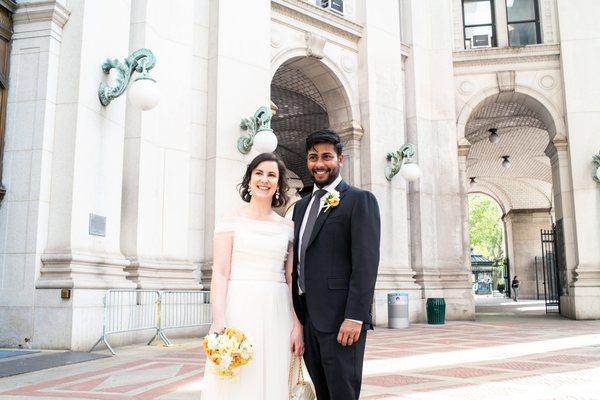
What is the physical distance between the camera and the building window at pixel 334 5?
1667 cm

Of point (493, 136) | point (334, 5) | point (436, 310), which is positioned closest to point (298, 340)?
point (436, 310)

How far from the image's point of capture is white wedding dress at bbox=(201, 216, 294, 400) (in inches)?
150

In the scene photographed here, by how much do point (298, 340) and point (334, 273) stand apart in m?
0.57

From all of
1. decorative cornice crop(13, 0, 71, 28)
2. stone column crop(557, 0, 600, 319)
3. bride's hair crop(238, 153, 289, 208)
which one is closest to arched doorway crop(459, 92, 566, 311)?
stone column crop(557, 0, 600, 319)

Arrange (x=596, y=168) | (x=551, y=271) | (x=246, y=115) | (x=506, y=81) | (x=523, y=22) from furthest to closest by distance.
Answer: (x=551, y=271) → (x=523, y=22) → (x=506, y=81) → (x=596, y=168) → (x=246, y=115)

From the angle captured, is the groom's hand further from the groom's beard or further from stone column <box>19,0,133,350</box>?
stone column <box>19,0,133,350</box>

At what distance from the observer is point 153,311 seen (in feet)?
35.0

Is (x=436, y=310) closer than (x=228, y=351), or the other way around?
(x=228, y=351)

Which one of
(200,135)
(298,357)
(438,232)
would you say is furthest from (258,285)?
(438,232)

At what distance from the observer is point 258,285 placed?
3.87 m

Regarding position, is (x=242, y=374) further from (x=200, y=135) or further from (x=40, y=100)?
(x=200, y=135)

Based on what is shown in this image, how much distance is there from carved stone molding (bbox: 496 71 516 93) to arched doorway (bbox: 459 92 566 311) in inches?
10.2

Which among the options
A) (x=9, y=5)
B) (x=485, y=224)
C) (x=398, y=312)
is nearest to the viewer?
(x=9, y=5)

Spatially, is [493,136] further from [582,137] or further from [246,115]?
[246,115]
